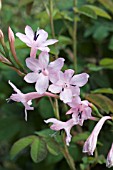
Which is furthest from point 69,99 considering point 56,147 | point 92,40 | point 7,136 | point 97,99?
point 92,40

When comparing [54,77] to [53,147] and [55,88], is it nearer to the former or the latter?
[55,88]

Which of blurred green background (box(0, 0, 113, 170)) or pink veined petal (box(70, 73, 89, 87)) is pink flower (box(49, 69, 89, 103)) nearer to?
pink veined petal (box(70, 73, 89, 87))

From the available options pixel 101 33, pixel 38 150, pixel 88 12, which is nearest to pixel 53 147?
pixel 38 150

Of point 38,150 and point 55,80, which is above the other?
point 55,80

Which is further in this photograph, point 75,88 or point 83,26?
point 83,26

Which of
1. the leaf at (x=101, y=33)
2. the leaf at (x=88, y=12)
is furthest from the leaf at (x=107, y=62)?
the leaf at (x=101, y=33)

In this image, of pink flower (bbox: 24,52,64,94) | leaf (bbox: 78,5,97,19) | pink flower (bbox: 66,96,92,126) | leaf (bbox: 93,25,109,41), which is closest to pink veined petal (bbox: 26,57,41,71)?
pink flower (bbox: 24,52,64,94)

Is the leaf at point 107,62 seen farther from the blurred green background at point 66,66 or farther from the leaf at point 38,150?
the leaf at point 38,150

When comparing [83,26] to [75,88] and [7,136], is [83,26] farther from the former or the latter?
[75,88]
